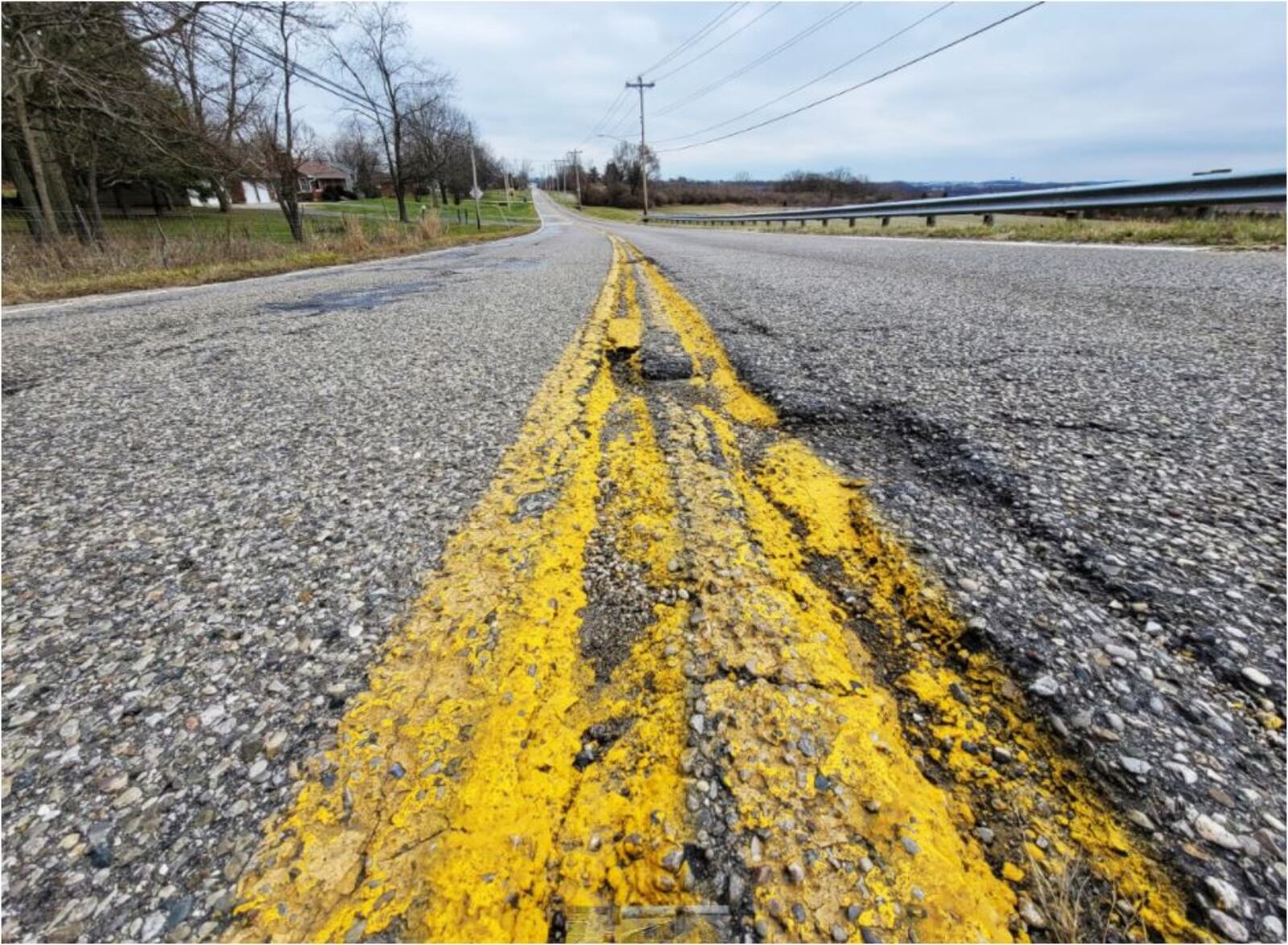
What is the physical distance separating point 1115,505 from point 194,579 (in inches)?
89.9

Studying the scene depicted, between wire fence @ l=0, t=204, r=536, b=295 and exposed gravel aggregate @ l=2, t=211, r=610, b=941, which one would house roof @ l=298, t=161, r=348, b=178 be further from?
exposed gravel aggregate @ l=2, t=211, r=610, b=941

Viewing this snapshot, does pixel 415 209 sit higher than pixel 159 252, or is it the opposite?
pixel 415 209

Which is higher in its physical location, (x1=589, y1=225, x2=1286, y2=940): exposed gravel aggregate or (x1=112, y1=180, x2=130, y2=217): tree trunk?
(x1=112, y1=180, x2=130, y2=217): tree trunk

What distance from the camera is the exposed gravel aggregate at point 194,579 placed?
811 mm

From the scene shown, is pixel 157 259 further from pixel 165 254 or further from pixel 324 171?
pixel 324 171

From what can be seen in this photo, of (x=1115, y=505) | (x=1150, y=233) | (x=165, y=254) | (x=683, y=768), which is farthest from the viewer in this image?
(x=165, y=254)

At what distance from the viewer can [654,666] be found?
1110mm

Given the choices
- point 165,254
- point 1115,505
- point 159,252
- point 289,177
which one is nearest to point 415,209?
point 289,177

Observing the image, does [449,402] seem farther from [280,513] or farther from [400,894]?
[400,894]

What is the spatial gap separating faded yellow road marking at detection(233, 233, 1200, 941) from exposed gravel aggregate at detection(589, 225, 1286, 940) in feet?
0.28

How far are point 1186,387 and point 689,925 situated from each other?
282 cm

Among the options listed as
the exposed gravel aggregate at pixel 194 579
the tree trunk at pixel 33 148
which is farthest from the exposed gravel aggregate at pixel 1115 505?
the tree trunk at pixel 33 148

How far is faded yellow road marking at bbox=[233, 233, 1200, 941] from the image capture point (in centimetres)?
75

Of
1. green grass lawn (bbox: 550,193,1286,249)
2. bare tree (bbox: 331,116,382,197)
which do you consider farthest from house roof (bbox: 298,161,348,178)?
green grass lawn (bbox: 550,193,1286,249)
